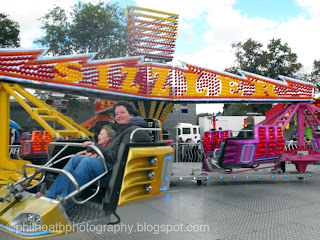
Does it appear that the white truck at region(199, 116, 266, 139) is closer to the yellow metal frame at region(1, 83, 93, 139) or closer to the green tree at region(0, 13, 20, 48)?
the yellow metal frame at region(1, 83, 93, 139)

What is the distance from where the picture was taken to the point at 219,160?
5.71 m

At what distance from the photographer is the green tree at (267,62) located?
87.9 feet

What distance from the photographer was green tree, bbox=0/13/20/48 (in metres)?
23.0

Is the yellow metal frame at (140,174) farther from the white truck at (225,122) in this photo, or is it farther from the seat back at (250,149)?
the white truck at (225,122)

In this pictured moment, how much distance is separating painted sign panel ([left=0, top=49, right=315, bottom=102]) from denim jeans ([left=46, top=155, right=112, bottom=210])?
414 cm

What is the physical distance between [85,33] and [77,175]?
2410 cm

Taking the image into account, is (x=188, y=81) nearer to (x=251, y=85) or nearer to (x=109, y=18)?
(x=251, y=85)

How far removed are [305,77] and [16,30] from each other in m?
27.4

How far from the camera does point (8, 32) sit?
76.2 ft

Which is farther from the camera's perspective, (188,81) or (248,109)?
(248,109)

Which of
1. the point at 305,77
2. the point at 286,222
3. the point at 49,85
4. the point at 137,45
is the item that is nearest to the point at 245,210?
the point at 286,222

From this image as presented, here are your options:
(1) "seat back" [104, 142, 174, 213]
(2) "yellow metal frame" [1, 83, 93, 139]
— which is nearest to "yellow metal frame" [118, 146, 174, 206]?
(1) "seat back" [104, 142, 174, 213]

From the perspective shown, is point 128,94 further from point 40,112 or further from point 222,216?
point 222,216

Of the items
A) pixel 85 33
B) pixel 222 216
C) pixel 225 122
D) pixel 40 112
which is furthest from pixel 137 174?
pixel 85 33
